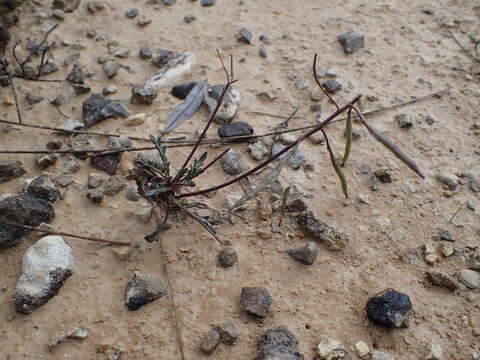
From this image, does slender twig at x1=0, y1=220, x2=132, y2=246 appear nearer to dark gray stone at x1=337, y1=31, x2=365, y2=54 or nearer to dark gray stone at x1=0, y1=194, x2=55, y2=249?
dark gray stone at x1=0, y1=194, x2=55, y2=249

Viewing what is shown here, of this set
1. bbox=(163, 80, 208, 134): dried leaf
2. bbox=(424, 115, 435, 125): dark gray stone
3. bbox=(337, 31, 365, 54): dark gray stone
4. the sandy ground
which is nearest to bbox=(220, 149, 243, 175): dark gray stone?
the sandy ground

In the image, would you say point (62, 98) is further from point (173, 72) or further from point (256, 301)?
point (256, 301)

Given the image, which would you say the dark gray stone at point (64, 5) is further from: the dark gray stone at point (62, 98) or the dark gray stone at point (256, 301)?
the dark gray stone at point (256, 301)

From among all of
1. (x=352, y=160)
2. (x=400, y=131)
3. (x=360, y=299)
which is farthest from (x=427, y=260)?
(x=400, y=131)

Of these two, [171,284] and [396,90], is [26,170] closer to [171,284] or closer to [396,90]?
[171,284]

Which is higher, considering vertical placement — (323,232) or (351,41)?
(351,41)

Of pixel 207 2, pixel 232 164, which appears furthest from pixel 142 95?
pixel 207 2
